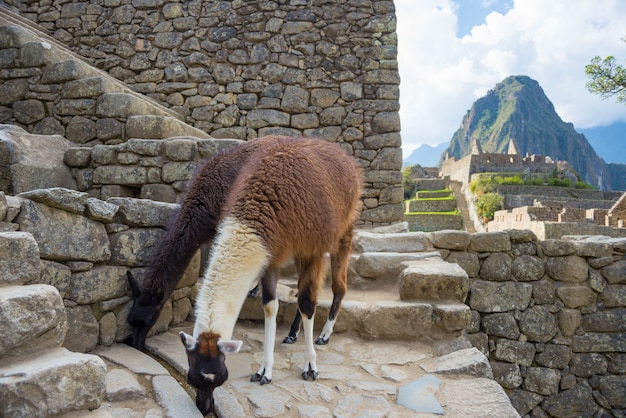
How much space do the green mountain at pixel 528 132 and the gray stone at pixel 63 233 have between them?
75983 millimetres

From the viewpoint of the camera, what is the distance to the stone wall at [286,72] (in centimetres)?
697

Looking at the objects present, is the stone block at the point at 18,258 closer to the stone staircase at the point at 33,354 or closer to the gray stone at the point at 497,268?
the stone staircase at the point at 33,354

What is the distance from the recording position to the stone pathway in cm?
242

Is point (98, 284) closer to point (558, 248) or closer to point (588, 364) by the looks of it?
point (558, 248)

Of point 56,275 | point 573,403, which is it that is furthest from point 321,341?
point 573,403

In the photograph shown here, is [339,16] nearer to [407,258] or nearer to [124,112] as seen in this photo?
[124,112]

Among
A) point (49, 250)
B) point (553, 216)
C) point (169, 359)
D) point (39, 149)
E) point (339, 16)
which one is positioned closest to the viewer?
point (49, 250)

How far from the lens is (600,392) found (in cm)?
541

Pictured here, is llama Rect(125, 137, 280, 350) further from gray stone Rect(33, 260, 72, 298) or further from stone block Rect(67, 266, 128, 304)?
gray stone Rect(33, 260, 72, 298)

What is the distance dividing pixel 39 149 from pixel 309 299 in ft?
11.0

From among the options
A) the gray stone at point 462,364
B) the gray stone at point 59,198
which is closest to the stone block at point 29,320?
the gray stone at point 59,198

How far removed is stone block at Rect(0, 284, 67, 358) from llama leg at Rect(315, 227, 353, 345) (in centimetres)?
214

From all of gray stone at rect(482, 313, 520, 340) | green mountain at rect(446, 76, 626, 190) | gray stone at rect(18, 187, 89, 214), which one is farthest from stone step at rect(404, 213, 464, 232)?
green mountain at rect(446, 76, 626, 190)

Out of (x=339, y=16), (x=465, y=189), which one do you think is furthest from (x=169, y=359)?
(x=465, y=189)
